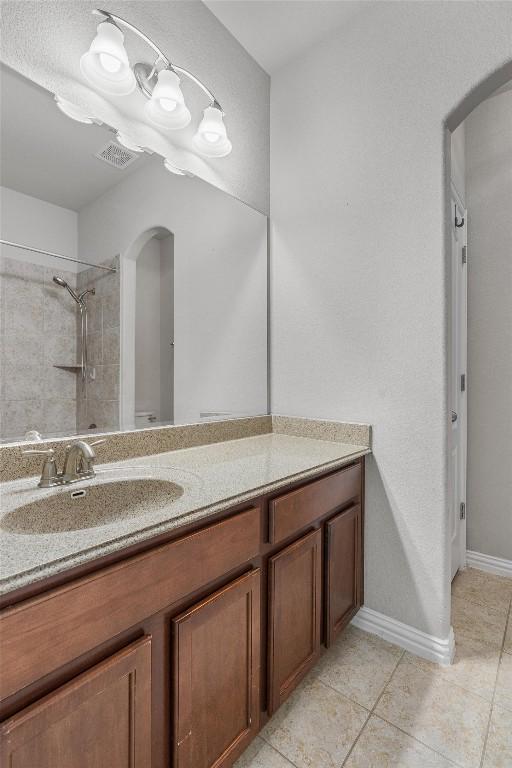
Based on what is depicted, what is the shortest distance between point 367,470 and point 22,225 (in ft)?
5.20

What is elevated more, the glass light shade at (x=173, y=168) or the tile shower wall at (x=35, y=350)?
the glass light shade at (x=173, y=168)

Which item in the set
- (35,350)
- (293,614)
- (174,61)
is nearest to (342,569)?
(293,614)

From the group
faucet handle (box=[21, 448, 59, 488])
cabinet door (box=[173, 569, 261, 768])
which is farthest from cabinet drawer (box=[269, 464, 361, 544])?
faucet handle (box=[21, 448, 59, 488])

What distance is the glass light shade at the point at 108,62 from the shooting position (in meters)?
1.22

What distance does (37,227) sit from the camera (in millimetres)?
1159

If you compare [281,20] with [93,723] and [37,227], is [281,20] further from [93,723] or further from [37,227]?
[93,723]

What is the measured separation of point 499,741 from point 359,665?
1.55ft

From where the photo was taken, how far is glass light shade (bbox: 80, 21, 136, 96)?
122 cm

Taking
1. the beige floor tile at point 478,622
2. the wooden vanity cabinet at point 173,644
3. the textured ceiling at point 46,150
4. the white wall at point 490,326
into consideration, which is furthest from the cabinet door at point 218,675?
the white wall at point 490,326

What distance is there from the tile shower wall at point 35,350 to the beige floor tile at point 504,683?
175 cm

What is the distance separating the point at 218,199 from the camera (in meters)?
1.79

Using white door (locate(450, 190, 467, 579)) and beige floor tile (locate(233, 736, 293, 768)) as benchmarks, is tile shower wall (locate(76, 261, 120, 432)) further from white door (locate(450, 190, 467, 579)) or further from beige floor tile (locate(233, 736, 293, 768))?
white door (locate(450, 190, 467, 579))

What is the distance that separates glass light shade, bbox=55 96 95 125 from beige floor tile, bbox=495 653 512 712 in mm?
2433

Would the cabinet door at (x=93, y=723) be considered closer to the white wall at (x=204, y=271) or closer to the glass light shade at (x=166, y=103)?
the white wall at (x=204, y=271)
